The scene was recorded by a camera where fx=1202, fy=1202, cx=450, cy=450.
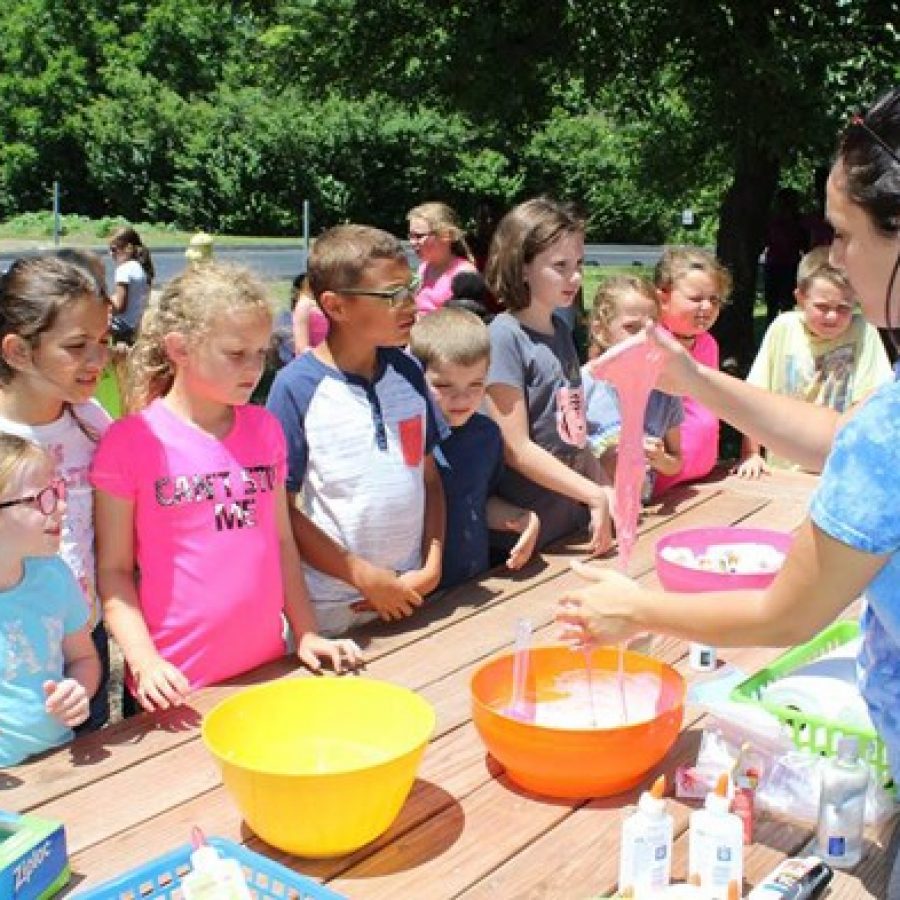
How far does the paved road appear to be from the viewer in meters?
17.3

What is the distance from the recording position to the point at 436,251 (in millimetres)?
6211

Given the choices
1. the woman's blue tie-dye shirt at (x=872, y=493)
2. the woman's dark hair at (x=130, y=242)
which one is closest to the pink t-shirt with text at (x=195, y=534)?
the woman's blue tie-dye shirt at (x=872, y=493)

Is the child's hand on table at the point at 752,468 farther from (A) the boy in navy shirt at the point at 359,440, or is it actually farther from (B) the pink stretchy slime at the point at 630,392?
(B) the pink stretchy slime at the point at 630,392

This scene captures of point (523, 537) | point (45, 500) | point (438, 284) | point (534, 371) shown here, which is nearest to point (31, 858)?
point (45, 500)

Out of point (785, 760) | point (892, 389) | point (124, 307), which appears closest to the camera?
point (892, 389)

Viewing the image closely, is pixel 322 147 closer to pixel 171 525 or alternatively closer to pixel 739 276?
pixel 739 276

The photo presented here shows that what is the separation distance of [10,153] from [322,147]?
9.09 metres

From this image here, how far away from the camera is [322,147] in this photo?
93.9 ft

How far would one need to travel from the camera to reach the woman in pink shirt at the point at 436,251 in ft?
20.0

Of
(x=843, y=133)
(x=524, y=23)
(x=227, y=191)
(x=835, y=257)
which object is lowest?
(x=227, y=191)

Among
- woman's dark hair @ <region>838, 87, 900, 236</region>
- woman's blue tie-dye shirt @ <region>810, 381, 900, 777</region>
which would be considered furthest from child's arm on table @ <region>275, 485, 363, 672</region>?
woman's dark hair @ <region>838, 87, 900, 236</region>

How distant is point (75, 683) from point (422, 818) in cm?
60

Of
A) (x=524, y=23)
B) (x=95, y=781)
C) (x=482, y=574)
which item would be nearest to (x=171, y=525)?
(x=95, y=781)

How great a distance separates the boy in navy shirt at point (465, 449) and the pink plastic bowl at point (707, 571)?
42 centimetres
